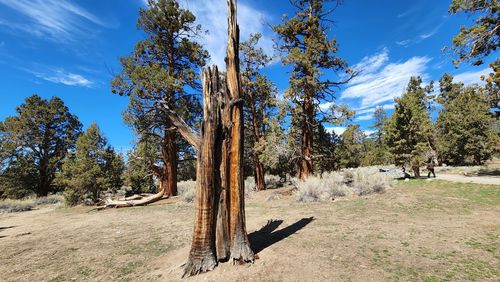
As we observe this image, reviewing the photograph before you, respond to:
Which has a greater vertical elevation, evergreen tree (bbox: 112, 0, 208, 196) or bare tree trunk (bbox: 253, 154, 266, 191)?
evergreen tree (bbox: 112, 0, 208, 196)

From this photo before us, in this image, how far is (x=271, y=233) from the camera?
7.14 meters

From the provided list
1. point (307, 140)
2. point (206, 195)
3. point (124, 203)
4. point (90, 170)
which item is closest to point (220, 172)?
point (206, 195)

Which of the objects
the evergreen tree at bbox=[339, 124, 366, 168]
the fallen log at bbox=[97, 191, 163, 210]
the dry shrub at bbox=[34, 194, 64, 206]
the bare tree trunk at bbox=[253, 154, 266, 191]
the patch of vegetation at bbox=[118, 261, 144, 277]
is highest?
the evergreen tree at bbox=[339, 124, 366, 168]

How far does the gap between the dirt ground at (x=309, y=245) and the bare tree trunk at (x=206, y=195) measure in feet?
0.90

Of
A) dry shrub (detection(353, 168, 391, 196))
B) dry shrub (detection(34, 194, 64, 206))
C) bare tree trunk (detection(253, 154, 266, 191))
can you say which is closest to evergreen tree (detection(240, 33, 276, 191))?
bare tree trunk (detection(253, 154, 266, 191))

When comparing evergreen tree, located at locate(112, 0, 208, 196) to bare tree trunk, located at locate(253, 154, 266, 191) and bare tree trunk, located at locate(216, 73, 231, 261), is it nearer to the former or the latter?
bare tree trunk, located at locate(253, 154, 266, 191)

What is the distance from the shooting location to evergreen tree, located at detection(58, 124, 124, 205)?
632 inches

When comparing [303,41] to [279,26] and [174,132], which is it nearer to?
[279,26]

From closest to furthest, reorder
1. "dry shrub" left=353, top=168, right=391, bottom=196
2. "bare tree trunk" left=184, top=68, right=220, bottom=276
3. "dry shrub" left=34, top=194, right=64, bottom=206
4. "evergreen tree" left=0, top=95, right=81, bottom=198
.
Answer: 1. "bare tree trunk" left=184, top=68, right=220, bottom=276
2. "dry shrub" left=353, top=168, right=391, bottom=196
3. "dry shrub" left=34, top=194, right=64, bottom=206
4. "evergreen tree" left=0, top=95, right=81, bottom=198

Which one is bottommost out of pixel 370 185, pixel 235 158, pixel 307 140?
pixel 370 185

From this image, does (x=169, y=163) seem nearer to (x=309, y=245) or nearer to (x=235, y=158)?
(x=235, y=158)

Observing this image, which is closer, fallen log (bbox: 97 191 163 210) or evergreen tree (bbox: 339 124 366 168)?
fallen log (bbox: 97 191 163 210)

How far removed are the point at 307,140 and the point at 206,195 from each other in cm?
1178

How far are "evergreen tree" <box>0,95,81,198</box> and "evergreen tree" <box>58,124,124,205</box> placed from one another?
13014 mm
